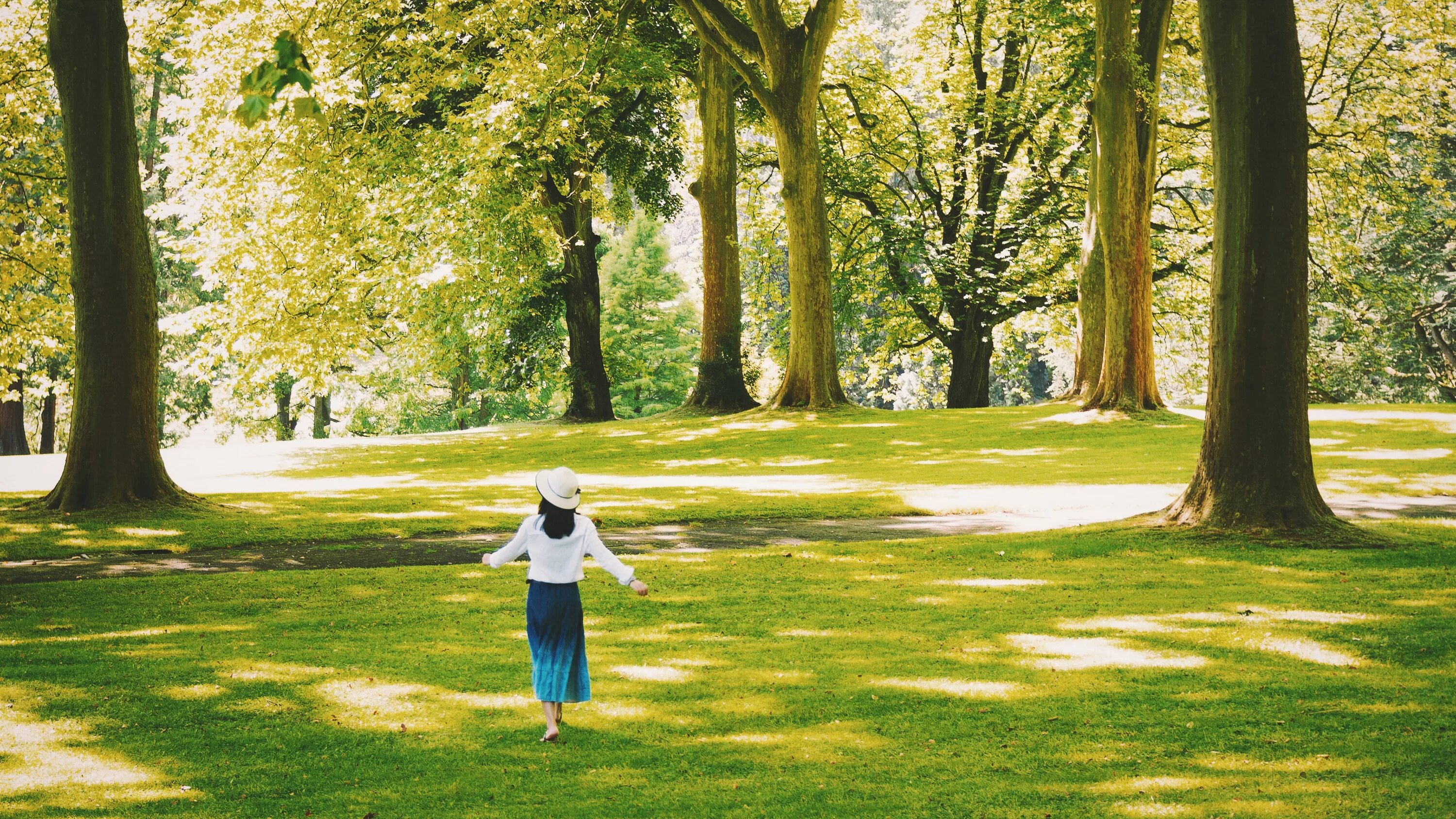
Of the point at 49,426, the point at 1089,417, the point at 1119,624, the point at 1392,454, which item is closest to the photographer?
the point at 1119,624

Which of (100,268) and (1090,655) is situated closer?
(1090,655)

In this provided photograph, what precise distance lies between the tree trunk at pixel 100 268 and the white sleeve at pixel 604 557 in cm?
1052

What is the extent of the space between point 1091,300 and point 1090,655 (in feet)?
63.5

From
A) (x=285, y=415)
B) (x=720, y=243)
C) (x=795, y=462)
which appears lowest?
(x=795, y=462)

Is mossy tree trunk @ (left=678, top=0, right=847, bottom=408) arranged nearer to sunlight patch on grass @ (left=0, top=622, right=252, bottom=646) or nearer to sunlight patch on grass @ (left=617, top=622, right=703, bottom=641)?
sunlight patch on grass @ (left=617, top=622, right=703, bottom=641)

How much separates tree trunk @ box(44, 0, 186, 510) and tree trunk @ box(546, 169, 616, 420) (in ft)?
56.5

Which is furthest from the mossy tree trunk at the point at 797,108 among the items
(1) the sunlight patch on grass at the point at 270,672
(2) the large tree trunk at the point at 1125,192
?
(1) the sunlight patch on grass at the point at 270,672

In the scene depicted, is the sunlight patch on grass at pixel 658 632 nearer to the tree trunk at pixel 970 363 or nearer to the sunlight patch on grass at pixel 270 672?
the sunlight patch on grass at pixel 270 672

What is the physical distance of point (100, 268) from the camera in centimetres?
1395

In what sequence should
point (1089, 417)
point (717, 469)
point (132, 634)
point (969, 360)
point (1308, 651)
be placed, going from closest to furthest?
point (1308, 651) → point (132, 634) → point (717, 469) → point (1089, 417) → point (969, 360)

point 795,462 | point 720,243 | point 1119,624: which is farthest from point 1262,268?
point 720,243

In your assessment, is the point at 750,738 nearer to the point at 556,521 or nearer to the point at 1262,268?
the point at 556,521

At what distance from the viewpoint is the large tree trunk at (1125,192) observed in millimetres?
22172

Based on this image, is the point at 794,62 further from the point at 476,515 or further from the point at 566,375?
the point at 476,515
